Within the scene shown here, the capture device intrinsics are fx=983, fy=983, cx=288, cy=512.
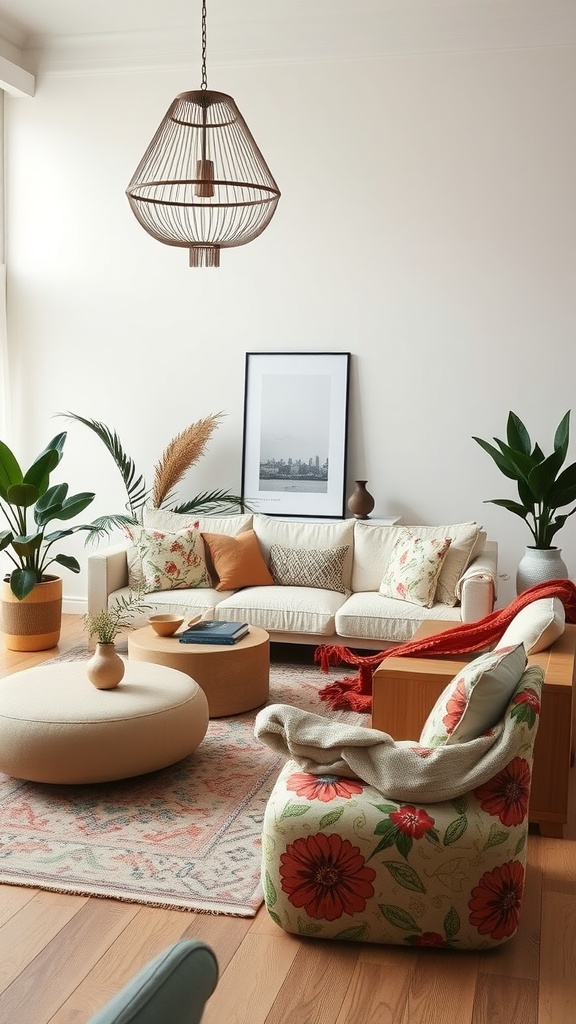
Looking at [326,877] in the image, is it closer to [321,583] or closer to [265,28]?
[321,583]

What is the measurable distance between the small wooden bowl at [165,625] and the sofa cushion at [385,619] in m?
1.01

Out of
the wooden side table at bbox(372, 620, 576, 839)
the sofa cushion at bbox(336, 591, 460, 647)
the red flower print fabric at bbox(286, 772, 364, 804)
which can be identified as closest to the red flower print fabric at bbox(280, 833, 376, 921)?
the red flower print fabric at bbox(286, 772, 364, 804)

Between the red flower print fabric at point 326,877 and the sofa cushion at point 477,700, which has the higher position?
the sofa cushion at point 477,700

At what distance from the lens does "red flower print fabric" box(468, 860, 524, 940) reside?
2.53m

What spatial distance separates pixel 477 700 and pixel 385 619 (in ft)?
8.27

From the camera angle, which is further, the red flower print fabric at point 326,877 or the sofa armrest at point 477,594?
the sofa armrest at point 477,594

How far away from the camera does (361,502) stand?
19.5ft

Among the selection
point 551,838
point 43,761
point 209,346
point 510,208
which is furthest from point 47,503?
point 551,838

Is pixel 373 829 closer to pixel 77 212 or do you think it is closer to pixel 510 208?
pixel 510 208

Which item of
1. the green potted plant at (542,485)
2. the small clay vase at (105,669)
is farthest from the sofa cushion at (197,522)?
the small clay vase at (105,669)

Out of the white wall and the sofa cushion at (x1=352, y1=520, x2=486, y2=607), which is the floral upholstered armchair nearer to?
the sofa cushion at (x1=352, y1=520, x2=486, y2=607)

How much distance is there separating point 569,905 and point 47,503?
13.0ft

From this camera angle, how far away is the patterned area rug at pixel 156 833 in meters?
2.90

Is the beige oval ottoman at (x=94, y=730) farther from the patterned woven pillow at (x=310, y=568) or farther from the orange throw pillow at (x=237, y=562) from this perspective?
the patterned woven pillow at (x=310, y=568)
